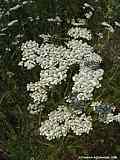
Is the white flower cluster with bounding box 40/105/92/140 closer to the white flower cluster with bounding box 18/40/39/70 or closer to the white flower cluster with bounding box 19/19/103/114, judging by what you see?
the white flower cluster with bounding box 19/19/103/114

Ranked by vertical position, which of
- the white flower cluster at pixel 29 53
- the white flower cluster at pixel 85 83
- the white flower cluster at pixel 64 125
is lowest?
the white flower cluster at pixel 64 125

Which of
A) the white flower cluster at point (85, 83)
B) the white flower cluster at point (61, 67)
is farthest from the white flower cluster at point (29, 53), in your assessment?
the white flower cluster at point (85, 83)

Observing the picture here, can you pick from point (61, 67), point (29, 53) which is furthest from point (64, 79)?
point (29, 53)

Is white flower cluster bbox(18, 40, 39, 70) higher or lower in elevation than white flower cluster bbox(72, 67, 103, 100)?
higher

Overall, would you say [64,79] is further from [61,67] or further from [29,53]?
[29,53]

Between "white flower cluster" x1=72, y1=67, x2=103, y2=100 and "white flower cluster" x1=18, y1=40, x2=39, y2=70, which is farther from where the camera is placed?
"white flower cluster" x1=18, y1=40, x2=39, y2=70

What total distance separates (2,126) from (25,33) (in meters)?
1.17

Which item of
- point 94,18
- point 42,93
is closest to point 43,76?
point 42,93

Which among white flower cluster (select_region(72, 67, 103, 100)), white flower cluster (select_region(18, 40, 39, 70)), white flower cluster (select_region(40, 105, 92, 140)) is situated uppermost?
white flower cluster (select_region(18, 40, 39, 70))

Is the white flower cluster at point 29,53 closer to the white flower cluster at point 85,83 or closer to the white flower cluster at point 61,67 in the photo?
the white flower cluster at point 61,67

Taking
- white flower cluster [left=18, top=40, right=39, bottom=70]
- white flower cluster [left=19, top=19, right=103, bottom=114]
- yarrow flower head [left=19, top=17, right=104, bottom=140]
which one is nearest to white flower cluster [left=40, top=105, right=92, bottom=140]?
yarrow flower head [left=19, top=17, right=104, bottom=140]

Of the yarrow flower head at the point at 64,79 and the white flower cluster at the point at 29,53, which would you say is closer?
the yarrow flower head at the point at 64,79

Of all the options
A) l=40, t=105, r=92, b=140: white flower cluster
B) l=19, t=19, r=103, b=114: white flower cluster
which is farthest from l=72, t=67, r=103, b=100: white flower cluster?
l=40, t=105, r=92, b=140: white flower cluster

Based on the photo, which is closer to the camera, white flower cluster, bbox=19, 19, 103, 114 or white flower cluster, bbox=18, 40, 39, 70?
white flower cluster, bbox=19, 19, 103, 114
